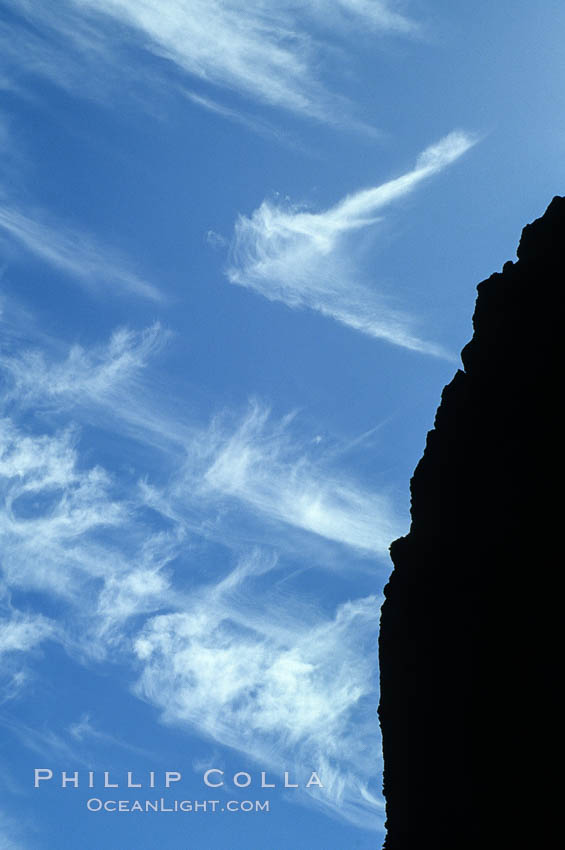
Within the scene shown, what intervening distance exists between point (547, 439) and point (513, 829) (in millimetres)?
14980

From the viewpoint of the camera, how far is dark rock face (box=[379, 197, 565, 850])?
88.7ft

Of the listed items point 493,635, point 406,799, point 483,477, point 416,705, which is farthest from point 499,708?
point 483,477

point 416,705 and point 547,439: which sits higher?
point 547,439

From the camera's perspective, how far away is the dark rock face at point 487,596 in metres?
27.0

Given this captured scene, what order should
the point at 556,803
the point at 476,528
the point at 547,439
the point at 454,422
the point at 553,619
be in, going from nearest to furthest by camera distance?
the point at 556,803, the point at 553,619, the point at 547,439, the point at 476,528, the point at 454,422

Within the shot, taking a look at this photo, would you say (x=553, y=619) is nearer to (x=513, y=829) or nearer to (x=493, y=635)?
(x=493, y=635)

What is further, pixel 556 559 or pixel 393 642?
pixel 393 642

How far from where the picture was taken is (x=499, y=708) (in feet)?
93.4

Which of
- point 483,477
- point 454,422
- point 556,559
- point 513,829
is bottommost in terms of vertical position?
point 513,829

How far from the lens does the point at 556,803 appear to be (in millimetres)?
24562

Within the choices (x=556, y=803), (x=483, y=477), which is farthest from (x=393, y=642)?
(x=556, y=803)

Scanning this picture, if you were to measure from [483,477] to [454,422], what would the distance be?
3.84 metres

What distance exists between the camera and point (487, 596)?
30562 millimetres

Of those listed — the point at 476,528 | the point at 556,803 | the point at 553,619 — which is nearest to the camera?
the point at 556,803
